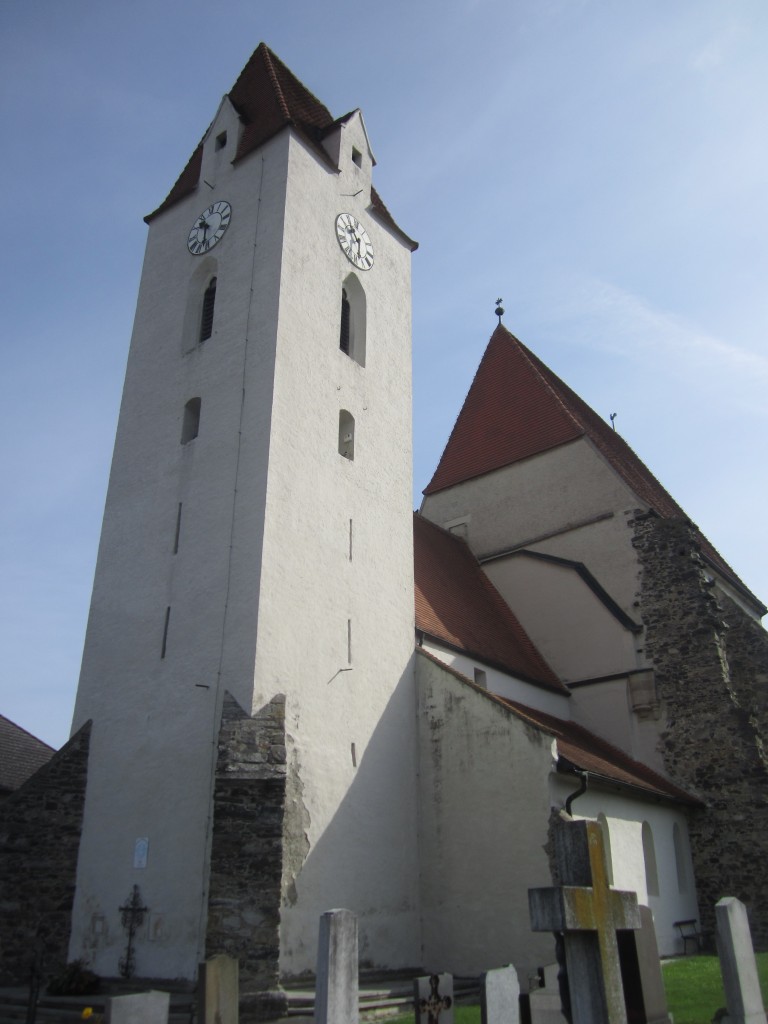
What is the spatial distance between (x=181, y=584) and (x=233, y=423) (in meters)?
2.54

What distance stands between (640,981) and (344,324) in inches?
488

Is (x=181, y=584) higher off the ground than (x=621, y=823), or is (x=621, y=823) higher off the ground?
(x=181, y=584)

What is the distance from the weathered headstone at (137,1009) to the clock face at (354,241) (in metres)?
12.9

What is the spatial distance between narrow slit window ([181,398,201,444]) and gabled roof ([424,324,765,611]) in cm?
841

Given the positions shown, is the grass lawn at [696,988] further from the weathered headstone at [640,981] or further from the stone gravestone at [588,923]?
the stone gravestone at [588,923]

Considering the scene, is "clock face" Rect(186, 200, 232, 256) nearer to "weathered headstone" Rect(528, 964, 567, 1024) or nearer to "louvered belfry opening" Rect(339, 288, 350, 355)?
"louvered belfry opening" Rect(339, 288, 350, 355)

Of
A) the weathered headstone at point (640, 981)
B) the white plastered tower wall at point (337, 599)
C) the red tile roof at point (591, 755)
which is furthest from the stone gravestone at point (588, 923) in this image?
the red tile roof at point (591, 755)

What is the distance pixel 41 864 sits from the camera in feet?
37.4

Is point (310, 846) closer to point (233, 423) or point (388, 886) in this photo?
point (388, 886)

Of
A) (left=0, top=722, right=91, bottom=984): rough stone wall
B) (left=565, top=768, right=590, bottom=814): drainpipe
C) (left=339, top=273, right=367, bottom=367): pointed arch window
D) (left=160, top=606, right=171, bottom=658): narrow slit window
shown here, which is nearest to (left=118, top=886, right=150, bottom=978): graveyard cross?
(left=0, top=722, right=91, bottom=984): rough stone wall

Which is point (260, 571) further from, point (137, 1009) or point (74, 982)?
point (137, 1009)

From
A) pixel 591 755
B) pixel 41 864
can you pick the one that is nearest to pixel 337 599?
pixel 591 755

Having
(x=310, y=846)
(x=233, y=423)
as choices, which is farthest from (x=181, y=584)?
(x=310, y=846)

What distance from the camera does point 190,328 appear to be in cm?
1529
